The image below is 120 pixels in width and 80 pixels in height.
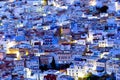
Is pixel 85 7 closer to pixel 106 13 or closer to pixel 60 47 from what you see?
pixel 106 13

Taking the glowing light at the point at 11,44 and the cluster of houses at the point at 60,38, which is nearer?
the cluster of houses at the point at 60,38

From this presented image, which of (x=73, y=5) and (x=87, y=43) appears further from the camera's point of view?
(x=73, y=5)

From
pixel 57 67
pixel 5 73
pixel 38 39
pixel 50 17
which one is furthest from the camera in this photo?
pixel 50 17

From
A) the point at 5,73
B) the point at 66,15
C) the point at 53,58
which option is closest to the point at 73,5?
the point at 66,15

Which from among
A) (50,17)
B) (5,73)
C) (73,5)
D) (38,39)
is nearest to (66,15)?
(50,17)

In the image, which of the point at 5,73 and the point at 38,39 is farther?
the point at 38,39

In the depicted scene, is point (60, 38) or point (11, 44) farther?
point (60, 38)

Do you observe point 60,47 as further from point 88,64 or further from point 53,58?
point 88,64

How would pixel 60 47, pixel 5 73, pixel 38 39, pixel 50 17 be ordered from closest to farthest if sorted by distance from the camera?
pixel 5 73 → pixel 60 47 → pixel 38 39 → pixel 50 17

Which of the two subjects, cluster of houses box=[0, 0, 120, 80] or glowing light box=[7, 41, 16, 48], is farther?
glowing light box=[7, 41, 16, 48]
